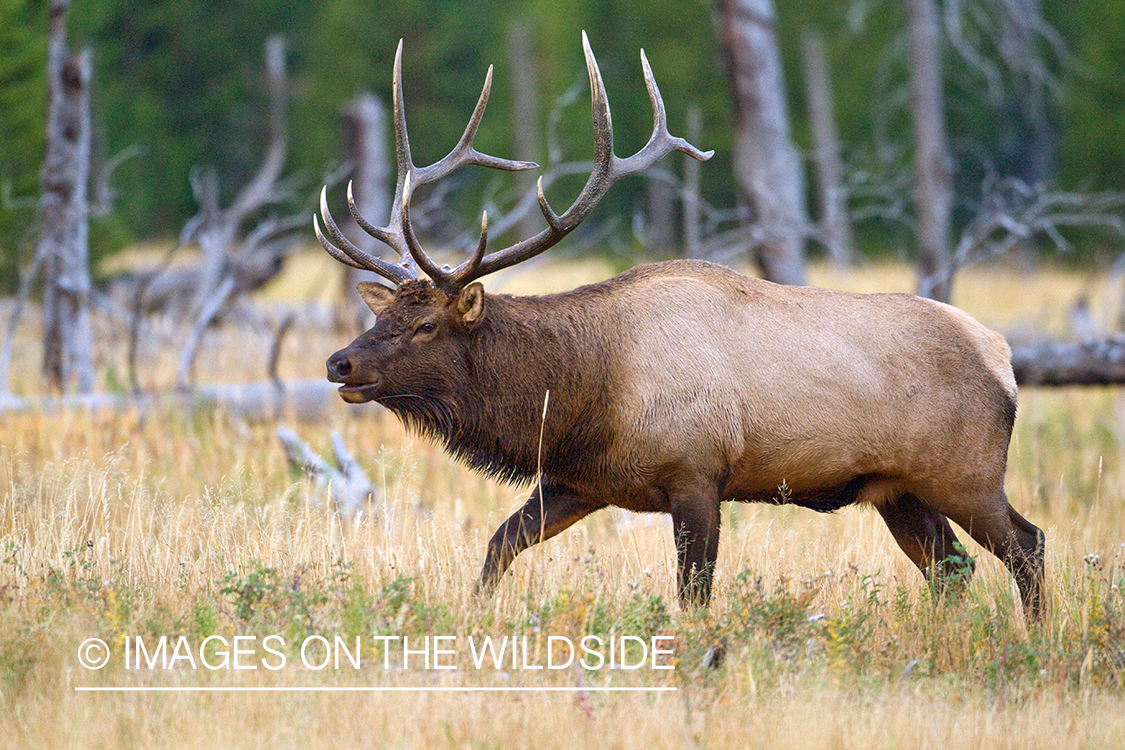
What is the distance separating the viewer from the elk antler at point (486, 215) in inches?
214

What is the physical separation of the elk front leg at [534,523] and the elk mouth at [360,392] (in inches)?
33.4

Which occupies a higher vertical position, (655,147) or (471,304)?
(655,147)

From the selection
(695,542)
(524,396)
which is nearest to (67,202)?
(524,396)

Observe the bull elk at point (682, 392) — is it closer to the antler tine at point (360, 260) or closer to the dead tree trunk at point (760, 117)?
the antler tine at point (360, 260)

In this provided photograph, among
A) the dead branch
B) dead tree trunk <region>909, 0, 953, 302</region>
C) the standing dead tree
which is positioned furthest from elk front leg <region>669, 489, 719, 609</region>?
dead tree trunk <region>909, 0, 953, 302</region>

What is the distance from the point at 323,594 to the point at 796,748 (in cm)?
201

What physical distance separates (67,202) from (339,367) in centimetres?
613

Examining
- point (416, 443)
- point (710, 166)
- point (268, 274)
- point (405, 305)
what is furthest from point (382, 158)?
point (710, 166)

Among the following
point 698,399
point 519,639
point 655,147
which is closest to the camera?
point 519,639

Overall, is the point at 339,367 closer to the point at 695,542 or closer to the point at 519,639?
the point at 519,639

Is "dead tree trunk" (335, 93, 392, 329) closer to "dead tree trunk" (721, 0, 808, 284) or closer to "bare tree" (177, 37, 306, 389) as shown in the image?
"bare tree" (177, 37, 306, 389)

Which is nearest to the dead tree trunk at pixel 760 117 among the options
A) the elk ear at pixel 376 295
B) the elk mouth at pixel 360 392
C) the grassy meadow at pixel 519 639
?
the grassy meadow at pixel 519 639

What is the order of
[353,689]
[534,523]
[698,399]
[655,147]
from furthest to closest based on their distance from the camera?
[655,147] → [534,523] → [698,399] → [353,689]

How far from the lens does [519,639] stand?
4.80 metres
